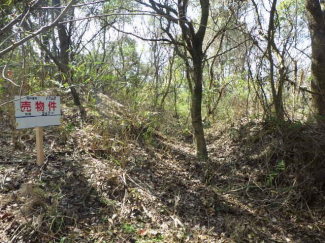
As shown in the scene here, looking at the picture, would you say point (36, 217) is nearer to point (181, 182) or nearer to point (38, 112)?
point (38, 112)

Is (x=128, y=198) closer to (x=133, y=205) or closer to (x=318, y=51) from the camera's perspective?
(x=133, y=205)

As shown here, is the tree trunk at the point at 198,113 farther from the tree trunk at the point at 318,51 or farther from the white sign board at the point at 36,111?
the white sign board at the point at 36,111

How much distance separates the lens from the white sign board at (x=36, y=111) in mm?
3150

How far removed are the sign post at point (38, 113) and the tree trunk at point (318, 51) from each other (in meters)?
4.37

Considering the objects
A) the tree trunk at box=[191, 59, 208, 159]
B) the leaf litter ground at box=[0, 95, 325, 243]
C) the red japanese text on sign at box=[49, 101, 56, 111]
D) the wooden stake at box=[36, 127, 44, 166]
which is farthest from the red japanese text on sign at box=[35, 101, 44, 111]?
the tree trunk at box=[191, 59, 208, 159]

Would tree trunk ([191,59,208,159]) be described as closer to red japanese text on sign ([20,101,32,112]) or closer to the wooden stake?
the wooden stake

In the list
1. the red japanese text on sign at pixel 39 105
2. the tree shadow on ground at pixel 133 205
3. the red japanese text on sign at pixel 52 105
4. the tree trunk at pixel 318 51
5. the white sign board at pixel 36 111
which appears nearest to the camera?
the tree shadow on ground at pixel 133 205

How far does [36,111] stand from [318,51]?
15.8 ft

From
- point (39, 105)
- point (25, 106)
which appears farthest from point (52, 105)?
point (25, 106)

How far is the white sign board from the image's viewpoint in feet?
10.3

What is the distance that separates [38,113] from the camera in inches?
131

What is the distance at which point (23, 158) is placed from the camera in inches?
146

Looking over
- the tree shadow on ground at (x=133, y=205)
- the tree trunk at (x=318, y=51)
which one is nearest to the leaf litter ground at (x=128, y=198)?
the tree shadow on ground at (x=133, y=205)

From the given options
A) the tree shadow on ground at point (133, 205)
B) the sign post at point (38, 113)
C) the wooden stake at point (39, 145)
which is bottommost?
the tree shadow on ground at point (133, 205)
